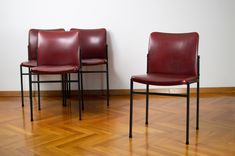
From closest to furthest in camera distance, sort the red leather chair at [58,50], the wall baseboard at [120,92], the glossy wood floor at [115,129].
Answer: the glossy wood floor at [115,129]
the red leather chair at [58,50]
the wall baseboard at [120,92]

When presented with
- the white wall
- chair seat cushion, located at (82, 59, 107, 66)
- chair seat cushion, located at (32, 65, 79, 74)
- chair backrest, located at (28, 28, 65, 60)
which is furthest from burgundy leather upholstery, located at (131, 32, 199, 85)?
chair backrest, located at (28, 28, 65, 60)

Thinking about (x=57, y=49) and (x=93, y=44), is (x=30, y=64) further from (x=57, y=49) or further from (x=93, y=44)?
(x=93, y=44)

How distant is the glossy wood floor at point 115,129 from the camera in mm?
2635

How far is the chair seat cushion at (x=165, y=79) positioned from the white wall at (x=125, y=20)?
63.9 inches

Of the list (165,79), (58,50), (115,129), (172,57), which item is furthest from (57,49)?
(165,79)

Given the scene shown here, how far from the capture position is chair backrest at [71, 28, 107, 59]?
428 cm

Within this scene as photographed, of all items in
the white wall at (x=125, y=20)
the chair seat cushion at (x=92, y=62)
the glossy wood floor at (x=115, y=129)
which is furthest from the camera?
the white wall at (x=125, y=20)

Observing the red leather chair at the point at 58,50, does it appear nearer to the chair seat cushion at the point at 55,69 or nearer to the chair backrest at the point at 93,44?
the chair seat cushion at the point at 55,69

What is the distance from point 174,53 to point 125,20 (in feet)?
5.15

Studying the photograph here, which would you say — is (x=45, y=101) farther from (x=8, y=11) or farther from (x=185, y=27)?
(x=185, y=27)

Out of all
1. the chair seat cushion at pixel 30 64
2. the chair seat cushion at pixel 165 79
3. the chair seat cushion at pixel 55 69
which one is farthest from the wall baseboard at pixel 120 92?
the chair seat cushion at pixel 165 79

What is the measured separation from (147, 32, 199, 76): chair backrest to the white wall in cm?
138

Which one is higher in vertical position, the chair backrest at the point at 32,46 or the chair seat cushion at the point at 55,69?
the chair backrest at the point at 32,46

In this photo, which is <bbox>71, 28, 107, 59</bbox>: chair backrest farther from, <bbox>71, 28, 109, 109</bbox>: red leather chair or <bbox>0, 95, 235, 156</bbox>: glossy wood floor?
<bbox>0, 95, 235, 156</bbox>: glossy wood floor
